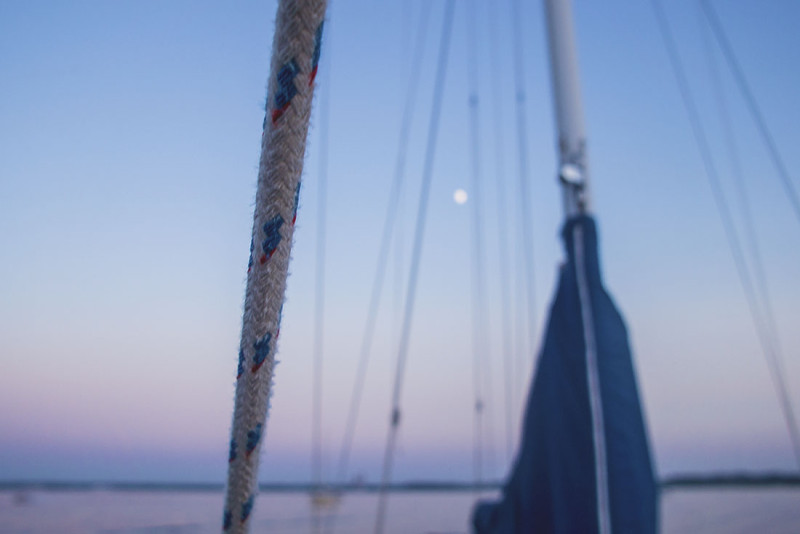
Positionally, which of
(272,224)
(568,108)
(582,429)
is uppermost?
(568,108)

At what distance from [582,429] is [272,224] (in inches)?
60.3

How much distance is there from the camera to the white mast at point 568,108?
6.99 ft

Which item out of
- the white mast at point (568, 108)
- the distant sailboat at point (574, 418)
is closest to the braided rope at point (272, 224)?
the distant sailboat at point (574, 418)

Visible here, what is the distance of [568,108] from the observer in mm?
2279

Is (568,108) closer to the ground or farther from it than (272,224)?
farther from it

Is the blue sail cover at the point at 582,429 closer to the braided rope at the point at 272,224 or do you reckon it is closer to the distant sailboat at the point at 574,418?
the distant sailboat at the point at 574,418

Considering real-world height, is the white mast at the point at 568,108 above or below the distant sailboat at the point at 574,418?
above

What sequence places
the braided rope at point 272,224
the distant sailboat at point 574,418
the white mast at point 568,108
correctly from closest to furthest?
the braided rope at point 272,224, the distant sailboat at point 574,418, the white mast at point 568,108

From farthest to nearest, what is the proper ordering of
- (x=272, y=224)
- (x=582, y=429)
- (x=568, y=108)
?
1. (x=568, y=108)
2. (x=582, y=429)
3. (x=272, y=224)

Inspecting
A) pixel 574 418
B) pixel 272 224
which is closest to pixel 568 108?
pixel 574 418

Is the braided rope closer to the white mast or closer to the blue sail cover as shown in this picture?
the blue sail cover

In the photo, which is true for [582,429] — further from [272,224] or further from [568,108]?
[272,224]

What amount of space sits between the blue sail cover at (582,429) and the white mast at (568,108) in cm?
21

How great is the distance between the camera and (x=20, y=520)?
32000 millimetres
